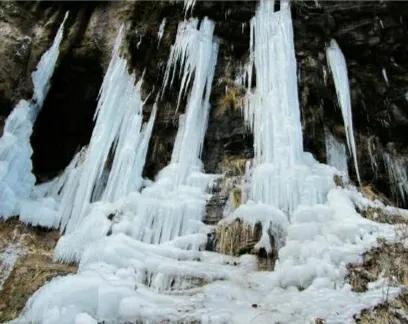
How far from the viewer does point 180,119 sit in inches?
534

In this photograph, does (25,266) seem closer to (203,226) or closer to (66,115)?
(203,226)

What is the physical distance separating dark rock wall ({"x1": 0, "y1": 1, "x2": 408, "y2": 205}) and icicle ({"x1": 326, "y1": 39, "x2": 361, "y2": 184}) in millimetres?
184

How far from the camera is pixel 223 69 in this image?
14.0 meters

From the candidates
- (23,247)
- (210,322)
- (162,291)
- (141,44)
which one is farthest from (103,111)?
(210,322)

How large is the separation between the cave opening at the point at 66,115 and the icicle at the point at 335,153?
5.72 metres

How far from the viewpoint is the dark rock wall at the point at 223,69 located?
13.6 metres

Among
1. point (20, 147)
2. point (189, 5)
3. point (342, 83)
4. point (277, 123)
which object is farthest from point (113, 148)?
point (342, 83)

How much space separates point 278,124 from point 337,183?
180cm

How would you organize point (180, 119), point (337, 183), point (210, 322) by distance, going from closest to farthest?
point (210, 322) < point (337, 183) < point (180, 119)

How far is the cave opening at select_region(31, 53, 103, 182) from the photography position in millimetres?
14586

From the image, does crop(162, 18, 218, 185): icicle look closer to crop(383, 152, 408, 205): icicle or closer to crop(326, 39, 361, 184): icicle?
crop(326, 39, 361, 184): icicle

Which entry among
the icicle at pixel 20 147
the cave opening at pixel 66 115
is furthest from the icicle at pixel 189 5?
the icicle at pixel 20 147

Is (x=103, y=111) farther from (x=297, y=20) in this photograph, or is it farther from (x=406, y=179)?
(x=406, y=179)

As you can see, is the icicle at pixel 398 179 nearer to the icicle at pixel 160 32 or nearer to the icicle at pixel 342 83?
the icicle at pixel 342 83
